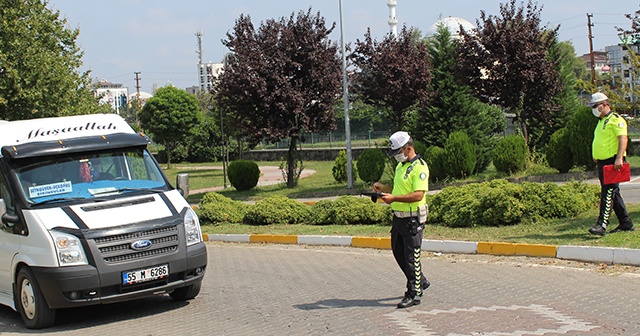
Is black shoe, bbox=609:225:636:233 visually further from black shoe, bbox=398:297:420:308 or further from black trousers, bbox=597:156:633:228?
black shoe, bbox=398:297:420:308

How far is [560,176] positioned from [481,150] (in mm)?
5475

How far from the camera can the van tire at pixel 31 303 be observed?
7.93m

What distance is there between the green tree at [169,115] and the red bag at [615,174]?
150ft

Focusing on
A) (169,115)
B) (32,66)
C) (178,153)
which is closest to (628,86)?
(32,66)

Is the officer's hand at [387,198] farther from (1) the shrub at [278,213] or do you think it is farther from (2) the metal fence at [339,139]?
(2) the metal fence at [339,139]

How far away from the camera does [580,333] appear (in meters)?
6.48

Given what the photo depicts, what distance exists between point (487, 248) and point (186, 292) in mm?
4797

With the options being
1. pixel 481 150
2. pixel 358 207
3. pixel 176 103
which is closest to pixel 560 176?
pixel 481 150

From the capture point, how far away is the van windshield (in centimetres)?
834

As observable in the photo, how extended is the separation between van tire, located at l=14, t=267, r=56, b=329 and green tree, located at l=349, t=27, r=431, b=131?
22285 millimetres

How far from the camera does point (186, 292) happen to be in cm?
904

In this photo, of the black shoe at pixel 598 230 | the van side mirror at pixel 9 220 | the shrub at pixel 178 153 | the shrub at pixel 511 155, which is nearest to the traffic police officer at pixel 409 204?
the black shoe at pixel 598 230

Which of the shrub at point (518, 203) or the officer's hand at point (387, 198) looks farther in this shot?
the shrub at point (518, 203)

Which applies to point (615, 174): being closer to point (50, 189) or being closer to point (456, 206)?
point (456, 206)
